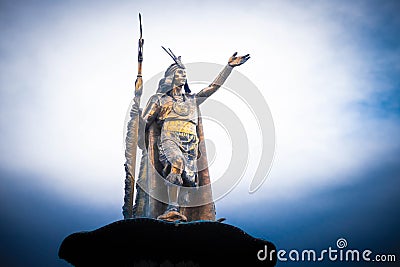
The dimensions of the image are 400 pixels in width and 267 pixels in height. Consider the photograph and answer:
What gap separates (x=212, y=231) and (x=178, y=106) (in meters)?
3.83

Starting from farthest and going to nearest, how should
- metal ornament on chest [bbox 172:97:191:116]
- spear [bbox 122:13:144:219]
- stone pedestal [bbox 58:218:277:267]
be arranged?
metal ornament on chest [bbox 172:97:191:116] → spear [bbox 122:13:144:219] → stone pedestal [bbox 58:218:277:267]

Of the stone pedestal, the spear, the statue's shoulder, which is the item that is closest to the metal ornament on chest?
the statue's shoulder

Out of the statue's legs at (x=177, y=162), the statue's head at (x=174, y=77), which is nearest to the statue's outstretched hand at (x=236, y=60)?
the statue's head at (x=174, y=77)

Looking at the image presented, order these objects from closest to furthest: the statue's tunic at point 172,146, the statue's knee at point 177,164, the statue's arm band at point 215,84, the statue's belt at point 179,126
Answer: the statue's knee at point 177,164
the statue's tunic at point 172,146
the statue's belt at point 179,126
the statue's arm band at point 215,84

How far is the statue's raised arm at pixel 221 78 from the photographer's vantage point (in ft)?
38.1

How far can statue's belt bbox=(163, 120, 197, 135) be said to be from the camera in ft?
36.9

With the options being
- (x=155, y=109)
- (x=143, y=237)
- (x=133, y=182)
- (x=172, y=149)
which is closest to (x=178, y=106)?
(x=155, y=109)

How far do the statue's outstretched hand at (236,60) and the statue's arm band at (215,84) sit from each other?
130 mm

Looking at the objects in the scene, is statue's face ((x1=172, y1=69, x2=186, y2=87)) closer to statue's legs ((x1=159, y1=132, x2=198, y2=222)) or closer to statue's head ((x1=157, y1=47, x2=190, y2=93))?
statue's head ((x1=157, y1=47, x2=190, y2=93))

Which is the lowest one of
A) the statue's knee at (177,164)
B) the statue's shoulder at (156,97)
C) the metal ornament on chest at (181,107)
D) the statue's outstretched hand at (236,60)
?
the statue's knee at (177,164)

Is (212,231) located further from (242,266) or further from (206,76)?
(206,76)

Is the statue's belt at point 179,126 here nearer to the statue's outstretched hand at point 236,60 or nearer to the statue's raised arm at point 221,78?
the statue's raised arm at point 221,78

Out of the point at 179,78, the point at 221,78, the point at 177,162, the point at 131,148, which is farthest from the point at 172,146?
the point at 221,78

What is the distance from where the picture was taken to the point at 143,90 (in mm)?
11844
